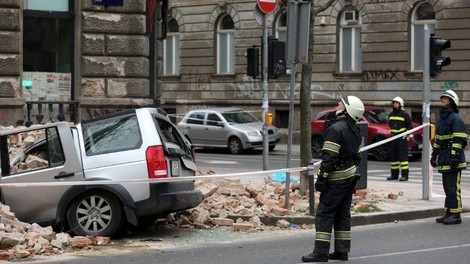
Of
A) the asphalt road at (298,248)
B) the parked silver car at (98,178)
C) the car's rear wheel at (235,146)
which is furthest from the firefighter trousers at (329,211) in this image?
the car's rear wheel at (235,146)

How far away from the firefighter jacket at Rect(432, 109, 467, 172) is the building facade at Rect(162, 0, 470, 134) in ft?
52.5

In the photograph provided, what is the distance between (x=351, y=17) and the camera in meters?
34.2

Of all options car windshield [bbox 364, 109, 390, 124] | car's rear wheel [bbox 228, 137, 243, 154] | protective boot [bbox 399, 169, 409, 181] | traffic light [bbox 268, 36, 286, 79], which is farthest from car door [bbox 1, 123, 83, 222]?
car's rear wheel [bbox 228, 137, 243, 154]

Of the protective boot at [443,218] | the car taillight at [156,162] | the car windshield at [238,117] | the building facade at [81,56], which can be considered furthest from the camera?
the car windshield at [238,117]

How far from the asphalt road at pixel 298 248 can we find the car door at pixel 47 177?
43.4 inches

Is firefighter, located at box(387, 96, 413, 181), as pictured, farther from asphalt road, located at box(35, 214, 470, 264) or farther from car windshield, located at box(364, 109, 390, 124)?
car windshield, located at box(364, 109, 390, 124)

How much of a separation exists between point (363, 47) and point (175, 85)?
32.0ft

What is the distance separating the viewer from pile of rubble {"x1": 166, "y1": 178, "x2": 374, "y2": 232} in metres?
12.0

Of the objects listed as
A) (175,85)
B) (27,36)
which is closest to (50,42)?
(27,36)

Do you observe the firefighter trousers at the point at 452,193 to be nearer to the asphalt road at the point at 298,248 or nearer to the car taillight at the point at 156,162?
the asphalt road at the point at 298,248

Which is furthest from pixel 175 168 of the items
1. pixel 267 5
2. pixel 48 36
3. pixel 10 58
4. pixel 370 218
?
pixel 48 36

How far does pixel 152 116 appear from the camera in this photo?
1084cm

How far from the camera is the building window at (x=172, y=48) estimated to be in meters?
40.1

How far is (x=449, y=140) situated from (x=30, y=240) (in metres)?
5.78
